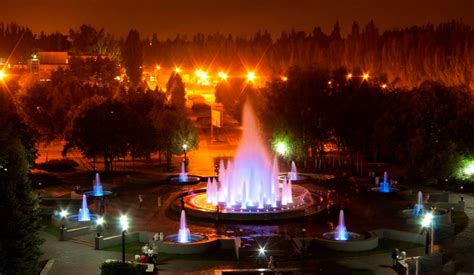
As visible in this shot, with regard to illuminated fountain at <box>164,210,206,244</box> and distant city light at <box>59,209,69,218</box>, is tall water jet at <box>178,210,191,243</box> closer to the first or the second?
illuminated fountain at <box>164,210,206,244</box>

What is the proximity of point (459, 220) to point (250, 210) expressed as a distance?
8860 millimetres

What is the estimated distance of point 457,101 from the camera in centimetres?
3512

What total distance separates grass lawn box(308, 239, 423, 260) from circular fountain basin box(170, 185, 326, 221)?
4.03m

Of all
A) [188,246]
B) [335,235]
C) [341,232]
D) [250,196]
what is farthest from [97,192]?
[341,232]

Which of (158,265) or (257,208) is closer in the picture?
(158,265)

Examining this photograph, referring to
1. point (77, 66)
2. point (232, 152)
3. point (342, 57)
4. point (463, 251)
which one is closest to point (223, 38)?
point (342, 57)

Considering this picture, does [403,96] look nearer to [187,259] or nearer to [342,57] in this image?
[187,259]

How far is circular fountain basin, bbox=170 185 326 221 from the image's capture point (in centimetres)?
2606

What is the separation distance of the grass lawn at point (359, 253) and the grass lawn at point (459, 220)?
312 centimetres

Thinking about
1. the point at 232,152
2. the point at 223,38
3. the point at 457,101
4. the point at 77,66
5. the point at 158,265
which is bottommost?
the point at 158,265

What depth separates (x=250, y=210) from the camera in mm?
26688

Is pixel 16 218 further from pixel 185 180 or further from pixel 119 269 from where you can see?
pixel 185 180

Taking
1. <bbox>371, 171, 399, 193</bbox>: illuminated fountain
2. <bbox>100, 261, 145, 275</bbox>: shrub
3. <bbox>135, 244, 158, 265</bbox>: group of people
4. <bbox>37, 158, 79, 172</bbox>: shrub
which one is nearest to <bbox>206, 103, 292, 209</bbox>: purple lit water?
<bbox>371, 171, 399, 193</bbox>: illuminated fountain

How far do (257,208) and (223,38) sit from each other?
469ft
